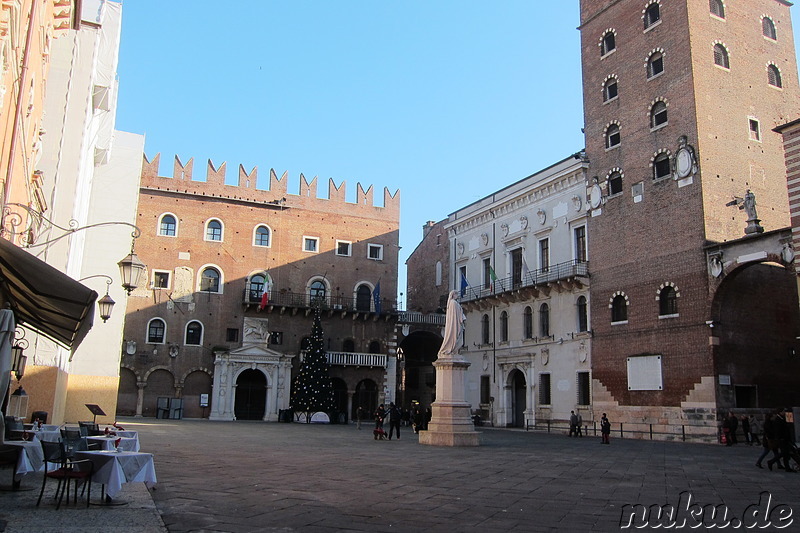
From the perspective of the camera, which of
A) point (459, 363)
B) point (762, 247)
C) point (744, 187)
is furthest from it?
point (744, 187)

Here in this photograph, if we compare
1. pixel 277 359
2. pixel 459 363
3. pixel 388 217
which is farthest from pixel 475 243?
pixel 459 363

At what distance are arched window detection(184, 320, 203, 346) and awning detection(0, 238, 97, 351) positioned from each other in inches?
941

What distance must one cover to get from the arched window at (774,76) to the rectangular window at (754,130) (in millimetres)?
2400

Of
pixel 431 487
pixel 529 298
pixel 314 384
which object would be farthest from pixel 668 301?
pixel 431 487

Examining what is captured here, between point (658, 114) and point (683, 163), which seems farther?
point (658, 114)

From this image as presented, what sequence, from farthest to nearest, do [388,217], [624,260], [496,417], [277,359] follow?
[388,217] < [277,359] < [496,417] < [624,260]

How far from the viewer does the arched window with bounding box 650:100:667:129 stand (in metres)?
25.9

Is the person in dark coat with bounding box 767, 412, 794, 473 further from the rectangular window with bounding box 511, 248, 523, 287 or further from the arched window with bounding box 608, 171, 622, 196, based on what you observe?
the rectangular window with bounding box 511, 248, 523, 287

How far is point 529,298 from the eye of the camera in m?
31.8

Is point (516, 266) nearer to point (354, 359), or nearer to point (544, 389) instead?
point (544, 389)

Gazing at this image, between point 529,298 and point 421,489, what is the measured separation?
23561 millimetres

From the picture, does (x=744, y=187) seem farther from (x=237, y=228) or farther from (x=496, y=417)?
(x=237, y=228)

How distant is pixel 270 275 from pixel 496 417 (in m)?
14.5

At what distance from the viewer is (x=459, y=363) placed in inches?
714
